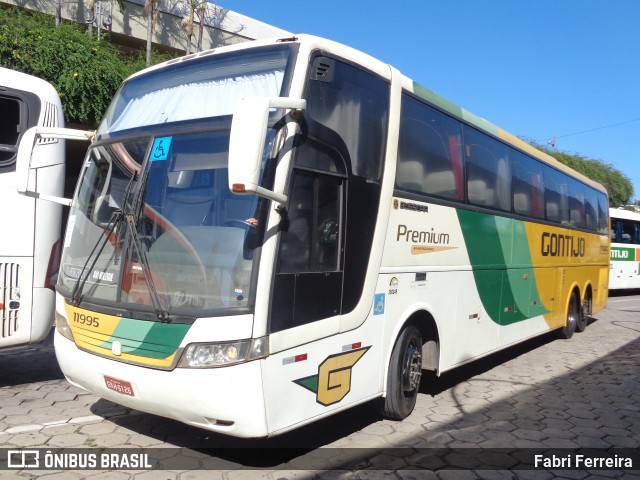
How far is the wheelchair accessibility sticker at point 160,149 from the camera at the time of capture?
4.56 metres

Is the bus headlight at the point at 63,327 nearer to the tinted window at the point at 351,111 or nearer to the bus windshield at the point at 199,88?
the bus windshield at the point at 199,88

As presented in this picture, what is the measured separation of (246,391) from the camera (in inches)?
157

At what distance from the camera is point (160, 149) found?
459 centimetres

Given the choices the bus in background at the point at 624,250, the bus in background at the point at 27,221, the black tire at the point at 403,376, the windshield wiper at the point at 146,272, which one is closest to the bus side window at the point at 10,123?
the bus in background at the point at 27,221

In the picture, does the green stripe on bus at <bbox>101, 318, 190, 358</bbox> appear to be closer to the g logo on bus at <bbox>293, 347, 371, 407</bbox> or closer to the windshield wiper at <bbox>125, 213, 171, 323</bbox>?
the windshield wiper at <bbox>125, 213, 171, 323</bbox>

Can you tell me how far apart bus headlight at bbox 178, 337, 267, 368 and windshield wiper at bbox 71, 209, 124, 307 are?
1199mm

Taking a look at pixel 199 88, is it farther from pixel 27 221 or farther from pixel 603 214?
pixel 603 214

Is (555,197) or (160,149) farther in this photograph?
(555,197)

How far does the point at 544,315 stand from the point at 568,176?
10.0 ft

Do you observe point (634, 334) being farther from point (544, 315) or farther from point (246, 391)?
point (246, 391)

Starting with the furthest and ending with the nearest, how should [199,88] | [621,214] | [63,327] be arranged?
[621,214] < [63,327] < [199,88]

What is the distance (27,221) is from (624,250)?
2162 cm

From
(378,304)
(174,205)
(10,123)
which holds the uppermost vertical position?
(10,123)

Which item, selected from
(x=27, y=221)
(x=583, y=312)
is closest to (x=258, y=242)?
(x=27, y=221)
